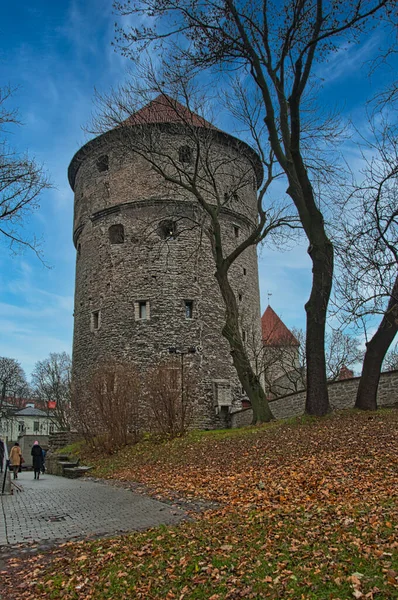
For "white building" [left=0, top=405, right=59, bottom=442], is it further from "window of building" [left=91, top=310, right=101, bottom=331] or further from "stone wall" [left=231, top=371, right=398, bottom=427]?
"stone wall" [left=231, top=371, right=398, bottom=427]

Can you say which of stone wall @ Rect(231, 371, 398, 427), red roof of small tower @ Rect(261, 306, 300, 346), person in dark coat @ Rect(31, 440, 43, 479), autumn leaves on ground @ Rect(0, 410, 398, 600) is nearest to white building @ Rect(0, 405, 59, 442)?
red roof of small tower @ Rect(261, 306, 300, 346)

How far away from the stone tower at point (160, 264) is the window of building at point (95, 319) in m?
0.04

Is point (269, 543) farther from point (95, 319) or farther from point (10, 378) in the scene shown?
→ point (10, 378)

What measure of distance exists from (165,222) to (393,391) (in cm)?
1296

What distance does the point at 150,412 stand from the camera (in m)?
17.5

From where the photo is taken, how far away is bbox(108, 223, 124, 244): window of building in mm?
24406

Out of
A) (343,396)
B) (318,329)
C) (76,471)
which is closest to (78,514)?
(76,471)

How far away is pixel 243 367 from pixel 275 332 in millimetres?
23780

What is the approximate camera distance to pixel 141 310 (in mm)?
23188

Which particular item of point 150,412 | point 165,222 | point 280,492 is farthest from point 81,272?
point 280,492

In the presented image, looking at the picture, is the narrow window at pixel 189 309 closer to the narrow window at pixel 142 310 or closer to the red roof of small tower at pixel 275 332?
the narrow window at pixel 142 310

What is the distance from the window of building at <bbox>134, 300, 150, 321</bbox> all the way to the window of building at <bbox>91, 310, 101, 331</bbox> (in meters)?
2.00

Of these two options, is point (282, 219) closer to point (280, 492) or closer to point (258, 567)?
point (280, 492)

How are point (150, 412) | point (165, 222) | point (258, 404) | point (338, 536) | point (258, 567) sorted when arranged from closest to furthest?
Answer: 1. point (258, 567)
2. point (338, 536)
3. point (258, 404)
4. point (150, 412)
5. point (165, 222)
